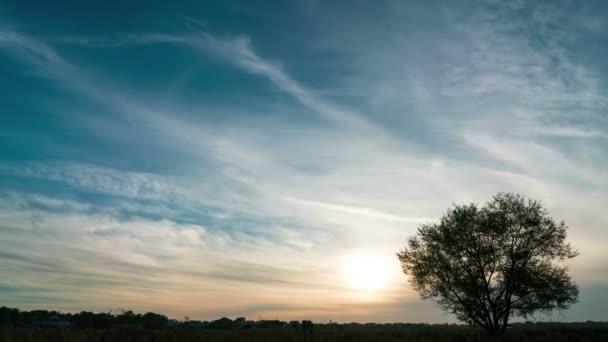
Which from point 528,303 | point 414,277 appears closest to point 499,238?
point 528,303

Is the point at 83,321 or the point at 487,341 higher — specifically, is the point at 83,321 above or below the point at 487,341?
above

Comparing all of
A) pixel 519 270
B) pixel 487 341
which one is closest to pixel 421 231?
pixel 519 270

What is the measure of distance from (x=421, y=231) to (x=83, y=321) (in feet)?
112

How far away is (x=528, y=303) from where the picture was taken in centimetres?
4297

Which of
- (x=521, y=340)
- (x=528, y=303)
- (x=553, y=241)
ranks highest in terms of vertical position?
(x=553, y=241)

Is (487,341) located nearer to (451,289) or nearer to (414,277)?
(451,289)

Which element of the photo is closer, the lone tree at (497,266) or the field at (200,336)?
the field at (200,336)

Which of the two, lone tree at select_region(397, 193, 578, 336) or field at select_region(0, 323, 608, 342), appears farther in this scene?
lone tree at select_region(397, 193, 578, 336)

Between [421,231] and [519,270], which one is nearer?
[519,270]

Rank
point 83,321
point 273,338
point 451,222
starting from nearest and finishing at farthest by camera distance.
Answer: point 273,338 < point 83,321 < point 451,222

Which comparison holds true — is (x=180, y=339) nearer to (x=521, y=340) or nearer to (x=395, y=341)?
(x=395, y=341)

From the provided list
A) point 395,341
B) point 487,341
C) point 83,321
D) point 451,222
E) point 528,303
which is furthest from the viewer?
point 451,222

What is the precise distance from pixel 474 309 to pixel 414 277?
6.55m

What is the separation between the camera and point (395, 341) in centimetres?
3120
